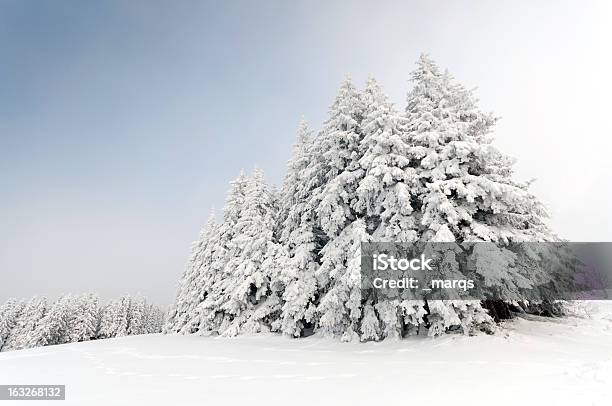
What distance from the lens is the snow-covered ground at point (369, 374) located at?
6.90 metres

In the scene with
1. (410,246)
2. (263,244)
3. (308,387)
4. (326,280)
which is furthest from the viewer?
(263,244)

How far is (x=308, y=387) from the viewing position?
8078 mm

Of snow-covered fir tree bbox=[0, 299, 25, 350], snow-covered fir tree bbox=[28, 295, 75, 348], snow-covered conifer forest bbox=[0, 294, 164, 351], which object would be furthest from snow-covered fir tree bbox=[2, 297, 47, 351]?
snow-covered fir tree bbox=[28, 295, 75, 348]

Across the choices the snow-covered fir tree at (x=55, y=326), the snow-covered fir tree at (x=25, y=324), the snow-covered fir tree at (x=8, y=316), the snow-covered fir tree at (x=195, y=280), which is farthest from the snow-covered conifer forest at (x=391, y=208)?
the snow-covered fir tree at (x=8, y=316)

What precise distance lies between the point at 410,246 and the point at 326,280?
16.4 feet

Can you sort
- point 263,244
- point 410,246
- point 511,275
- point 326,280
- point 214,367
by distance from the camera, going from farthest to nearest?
point 263,244 → point 326,280 → point 410,246 → point 511,275 → point 214,367

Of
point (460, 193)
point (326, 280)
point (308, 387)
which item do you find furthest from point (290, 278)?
point (308, 387)

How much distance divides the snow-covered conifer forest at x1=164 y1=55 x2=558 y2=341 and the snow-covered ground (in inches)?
65.5

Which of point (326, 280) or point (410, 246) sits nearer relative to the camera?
point (410, 246)

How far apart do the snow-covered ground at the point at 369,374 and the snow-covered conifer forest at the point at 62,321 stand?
6496 cm

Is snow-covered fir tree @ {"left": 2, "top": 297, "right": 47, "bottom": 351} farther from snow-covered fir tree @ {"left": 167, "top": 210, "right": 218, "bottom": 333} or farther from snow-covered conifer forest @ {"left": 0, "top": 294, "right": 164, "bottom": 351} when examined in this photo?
snow-covered fir tree @ {"left": 167, "top": 210, "right": 218, "bottom": 333}

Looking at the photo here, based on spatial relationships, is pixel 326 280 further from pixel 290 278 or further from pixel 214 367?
pixel 214 367

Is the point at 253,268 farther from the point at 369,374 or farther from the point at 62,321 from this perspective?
the point at 62,321

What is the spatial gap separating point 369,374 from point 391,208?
838 cm
